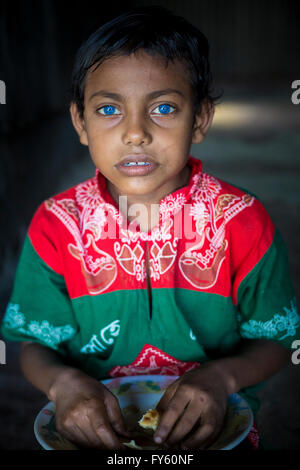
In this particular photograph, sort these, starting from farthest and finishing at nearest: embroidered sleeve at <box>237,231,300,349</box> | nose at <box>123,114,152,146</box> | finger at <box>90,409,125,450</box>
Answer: embroidered sleeve at <box>237,231,300,349</box>
nose at <box>123,114,152,146</box>
finger at <box>90,409,125,450</box>

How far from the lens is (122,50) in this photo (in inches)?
40.5

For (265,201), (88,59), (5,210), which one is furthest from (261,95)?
(88,59)

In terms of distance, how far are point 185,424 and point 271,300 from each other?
37 centimetres

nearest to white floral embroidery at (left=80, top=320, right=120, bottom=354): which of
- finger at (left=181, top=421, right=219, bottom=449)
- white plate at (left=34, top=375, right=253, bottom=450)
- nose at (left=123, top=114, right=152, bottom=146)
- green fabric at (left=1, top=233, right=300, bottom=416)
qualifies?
green fabric at (left=1, top=233, right=300, bottom=416)

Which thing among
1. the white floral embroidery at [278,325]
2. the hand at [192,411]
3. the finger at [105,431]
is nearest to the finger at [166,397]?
the hand at [192,411]

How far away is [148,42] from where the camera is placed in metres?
1.03

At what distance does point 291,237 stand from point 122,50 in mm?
2790

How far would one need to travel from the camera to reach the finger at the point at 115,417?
95 centimetres

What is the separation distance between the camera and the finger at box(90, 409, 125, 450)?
907mm

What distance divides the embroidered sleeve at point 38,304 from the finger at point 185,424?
388mm

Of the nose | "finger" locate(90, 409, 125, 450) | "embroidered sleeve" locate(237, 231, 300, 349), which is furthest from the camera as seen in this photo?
"embroidered sleeve" locate(237, 231, 300, 349)

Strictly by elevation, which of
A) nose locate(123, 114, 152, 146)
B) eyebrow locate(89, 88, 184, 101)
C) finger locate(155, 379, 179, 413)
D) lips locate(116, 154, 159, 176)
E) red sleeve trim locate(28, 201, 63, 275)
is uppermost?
eyebrow locate(89, 88, 184, 101)

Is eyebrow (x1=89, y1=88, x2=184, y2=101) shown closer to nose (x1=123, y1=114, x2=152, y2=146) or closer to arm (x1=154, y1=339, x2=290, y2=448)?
nose (x1=123, y1=114, x2=152, y2=146)

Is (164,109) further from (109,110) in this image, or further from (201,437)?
(201,437)
